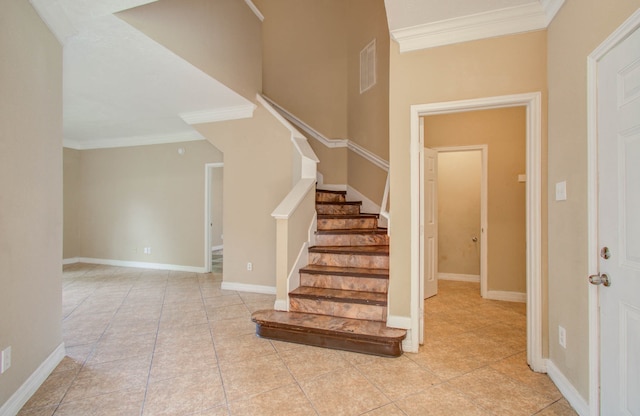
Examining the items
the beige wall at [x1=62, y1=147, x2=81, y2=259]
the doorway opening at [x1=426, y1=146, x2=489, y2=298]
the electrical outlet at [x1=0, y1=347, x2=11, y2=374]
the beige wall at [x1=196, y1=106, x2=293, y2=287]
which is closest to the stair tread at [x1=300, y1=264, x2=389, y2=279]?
the beige wall at [x1=196, y1=106, x2=293, y2=287]

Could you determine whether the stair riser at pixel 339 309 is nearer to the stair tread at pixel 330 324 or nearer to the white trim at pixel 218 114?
the stair tread at pixel 330 324

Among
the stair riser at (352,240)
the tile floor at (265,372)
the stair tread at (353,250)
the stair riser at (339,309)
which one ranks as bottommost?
the tile floor at (265,372)

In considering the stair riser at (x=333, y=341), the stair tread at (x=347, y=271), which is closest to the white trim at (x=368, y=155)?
the stair tread at (x=347, y=271)

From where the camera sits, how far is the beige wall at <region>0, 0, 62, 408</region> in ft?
5.45

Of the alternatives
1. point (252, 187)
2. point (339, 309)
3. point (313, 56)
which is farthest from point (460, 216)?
point (313, 56)

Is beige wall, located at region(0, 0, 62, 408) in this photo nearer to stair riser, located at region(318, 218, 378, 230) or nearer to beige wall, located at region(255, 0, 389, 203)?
stair riser, located at region(318, 218, 378, 230)

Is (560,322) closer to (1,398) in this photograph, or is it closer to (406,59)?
(406,59)

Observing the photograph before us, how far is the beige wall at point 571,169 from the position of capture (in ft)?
5.46

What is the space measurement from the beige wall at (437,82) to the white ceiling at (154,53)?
10 cm

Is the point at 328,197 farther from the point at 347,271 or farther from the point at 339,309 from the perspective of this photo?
the point at 339,309

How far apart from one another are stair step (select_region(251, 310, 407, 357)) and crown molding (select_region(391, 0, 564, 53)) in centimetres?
232

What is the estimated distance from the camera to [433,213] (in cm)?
401

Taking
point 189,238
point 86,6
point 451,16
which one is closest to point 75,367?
point 86,6

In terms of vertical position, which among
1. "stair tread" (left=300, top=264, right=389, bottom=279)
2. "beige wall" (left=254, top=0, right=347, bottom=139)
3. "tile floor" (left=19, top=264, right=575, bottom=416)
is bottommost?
"tile floor" (left=19, top=264, right=575, bottom=416)
